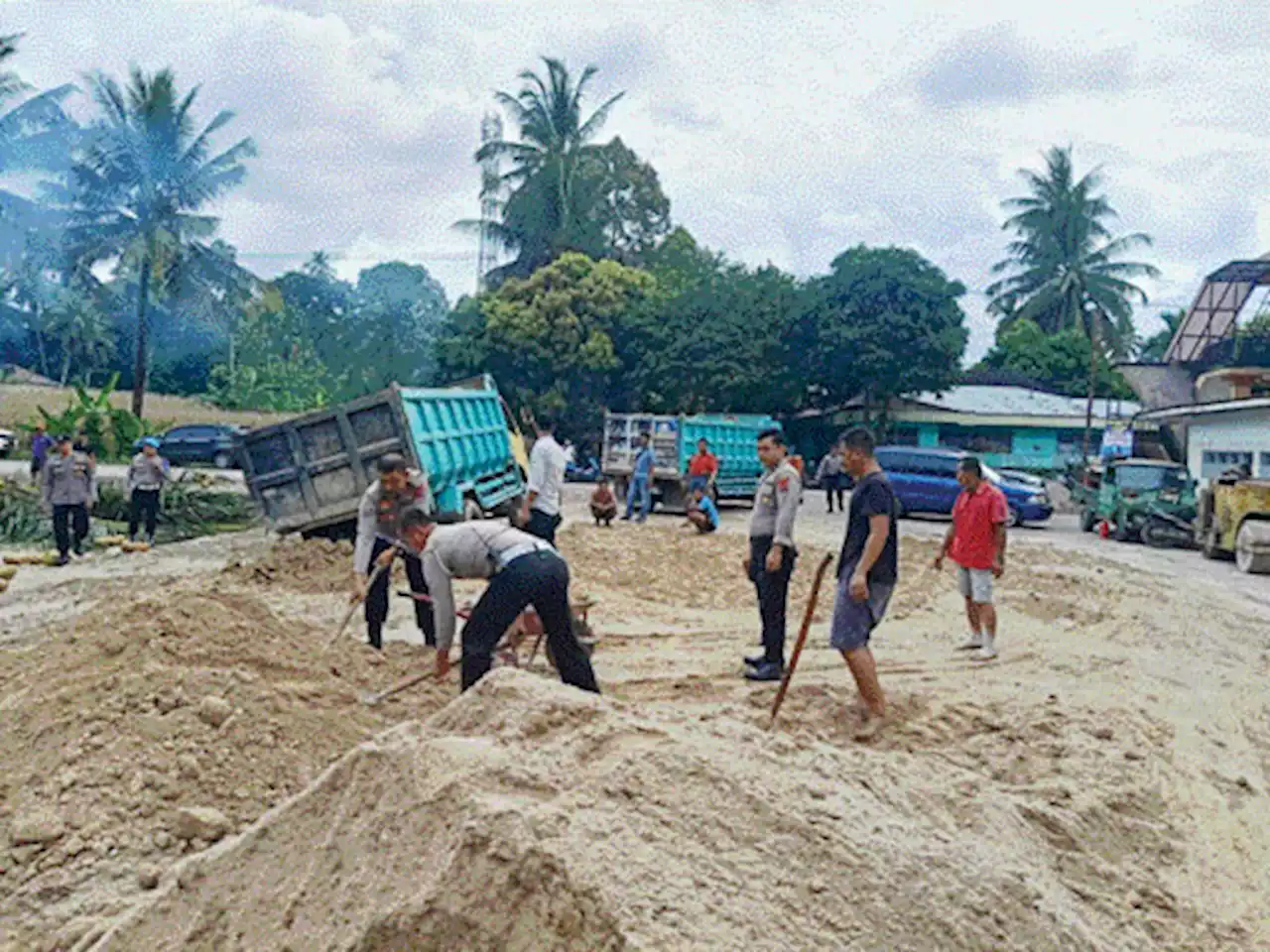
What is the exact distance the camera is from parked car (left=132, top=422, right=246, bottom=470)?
108 ft

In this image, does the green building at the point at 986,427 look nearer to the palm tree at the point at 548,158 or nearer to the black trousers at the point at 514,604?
the palm tree at the point at 548,158

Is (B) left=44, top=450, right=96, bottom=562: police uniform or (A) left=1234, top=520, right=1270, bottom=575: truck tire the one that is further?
(A) left=1234, top=520, right=1270, bottom=575: truck tire

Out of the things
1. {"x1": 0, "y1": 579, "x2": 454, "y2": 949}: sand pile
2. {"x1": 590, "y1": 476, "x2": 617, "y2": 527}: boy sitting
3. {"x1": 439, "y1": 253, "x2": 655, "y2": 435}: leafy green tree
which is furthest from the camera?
{"x1": 439, "y1": 253, "x2": 655, "y2": 435}: leafy green tree

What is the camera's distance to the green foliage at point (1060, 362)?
42.0 meters

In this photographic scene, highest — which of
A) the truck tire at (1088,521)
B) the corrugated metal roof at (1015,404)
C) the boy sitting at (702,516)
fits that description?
the corrugated metal roof at (1015,404)

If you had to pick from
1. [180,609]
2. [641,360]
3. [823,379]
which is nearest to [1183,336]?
[823,379]

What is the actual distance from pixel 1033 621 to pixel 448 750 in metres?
8.36

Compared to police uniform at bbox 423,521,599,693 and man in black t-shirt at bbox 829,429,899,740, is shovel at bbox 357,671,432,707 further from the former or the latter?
man in black t-shirt at bbox 829,429,899,740

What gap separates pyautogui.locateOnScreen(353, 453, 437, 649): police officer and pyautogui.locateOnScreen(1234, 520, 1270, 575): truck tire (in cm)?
1260

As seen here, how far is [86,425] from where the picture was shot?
1128 inches

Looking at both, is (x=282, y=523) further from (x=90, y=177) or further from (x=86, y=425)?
(x=90, y=177)

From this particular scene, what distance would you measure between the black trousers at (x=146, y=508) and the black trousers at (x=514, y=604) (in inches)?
420

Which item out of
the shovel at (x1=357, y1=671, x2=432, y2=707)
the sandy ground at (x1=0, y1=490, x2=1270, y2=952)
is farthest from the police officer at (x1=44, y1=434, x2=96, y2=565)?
the shovel at (x1=357, y1=671, x2=432, y2=707)

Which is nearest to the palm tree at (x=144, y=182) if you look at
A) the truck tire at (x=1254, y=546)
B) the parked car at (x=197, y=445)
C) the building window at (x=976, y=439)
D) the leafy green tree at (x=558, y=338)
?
the parked car at (x=197, y=445)
